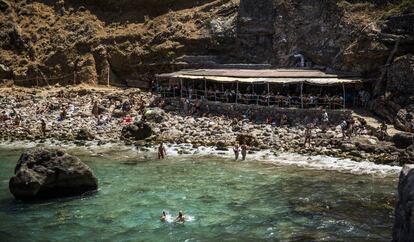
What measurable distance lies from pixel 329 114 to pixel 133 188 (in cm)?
1809

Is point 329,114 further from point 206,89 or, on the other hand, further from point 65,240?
point 65,240

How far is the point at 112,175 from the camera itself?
30891mm

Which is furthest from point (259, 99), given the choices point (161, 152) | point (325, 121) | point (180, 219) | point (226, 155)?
point (180, 219)

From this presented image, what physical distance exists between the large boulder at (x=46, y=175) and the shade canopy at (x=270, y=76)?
20.9m

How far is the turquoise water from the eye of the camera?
68.9ft

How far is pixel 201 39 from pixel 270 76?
45.7 ft

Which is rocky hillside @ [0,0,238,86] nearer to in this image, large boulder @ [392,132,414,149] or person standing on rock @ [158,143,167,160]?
person standing on rock @ [158,143,167,160]

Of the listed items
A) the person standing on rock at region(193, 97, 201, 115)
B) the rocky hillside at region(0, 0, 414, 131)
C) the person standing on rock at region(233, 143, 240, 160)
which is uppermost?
the rocky hillside at region(0, 0, 414, 131)

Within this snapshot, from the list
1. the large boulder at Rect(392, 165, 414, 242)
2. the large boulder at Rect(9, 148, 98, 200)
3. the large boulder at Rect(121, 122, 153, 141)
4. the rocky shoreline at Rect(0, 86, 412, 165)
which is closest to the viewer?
the large boulder at Rect(392, 165, 414, 242)

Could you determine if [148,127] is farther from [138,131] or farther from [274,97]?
[274,97]

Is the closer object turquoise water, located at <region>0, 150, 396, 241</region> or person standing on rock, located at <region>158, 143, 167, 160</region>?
turquoise water, located at <region>0, 150, 396, 241</region>

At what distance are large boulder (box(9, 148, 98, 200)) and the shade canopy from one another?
20929mm

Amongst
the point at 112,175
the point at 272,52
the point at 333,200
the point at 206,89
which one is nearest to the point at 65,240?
the point at 112,175

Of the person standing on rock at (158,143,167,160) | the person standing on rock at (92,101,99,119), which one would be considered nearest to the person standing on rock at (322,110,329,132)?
the person standing on rock at (158,143,167,160)
